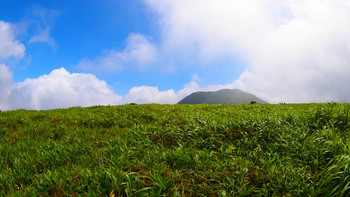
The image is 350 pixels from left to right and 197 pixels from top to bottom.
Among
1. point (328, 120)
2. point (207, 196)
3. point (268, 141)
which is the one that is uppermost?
point (328, 120)

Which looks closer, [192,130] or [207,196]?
[207,196]

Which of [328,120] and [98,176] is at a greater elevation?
[328,120]

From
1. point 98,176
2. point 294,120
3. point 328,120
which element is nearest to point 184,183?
point 98,176

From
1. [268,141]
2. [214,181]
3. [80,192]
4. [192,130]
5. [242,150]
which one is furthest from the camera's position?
[192,130]

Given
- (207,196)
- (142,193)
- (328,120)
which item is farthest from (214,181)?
(328,120)

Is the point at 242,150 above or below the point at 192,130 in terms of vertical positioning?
below

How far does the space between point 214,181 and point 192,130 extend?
237 cm

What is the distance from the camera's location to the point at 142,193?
3.03 m

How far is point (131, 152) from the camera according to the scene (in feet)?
15.5

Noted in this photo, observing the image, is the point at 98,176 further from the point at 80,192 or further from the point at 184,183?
the point at 184,183

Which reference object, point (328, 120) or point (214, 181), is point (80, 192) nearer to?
point (214, 181)

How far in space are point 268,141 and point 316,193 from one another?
6.44ft

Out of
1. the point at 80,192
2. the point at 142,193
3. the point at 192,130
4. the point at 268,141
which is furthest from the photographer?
the point at 192,130

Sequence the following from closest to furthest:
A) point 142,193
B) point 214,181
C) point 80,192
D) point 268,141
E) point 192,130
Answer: point 142,193
point 80,192
point 214,181
point 268,141
point 192,130
